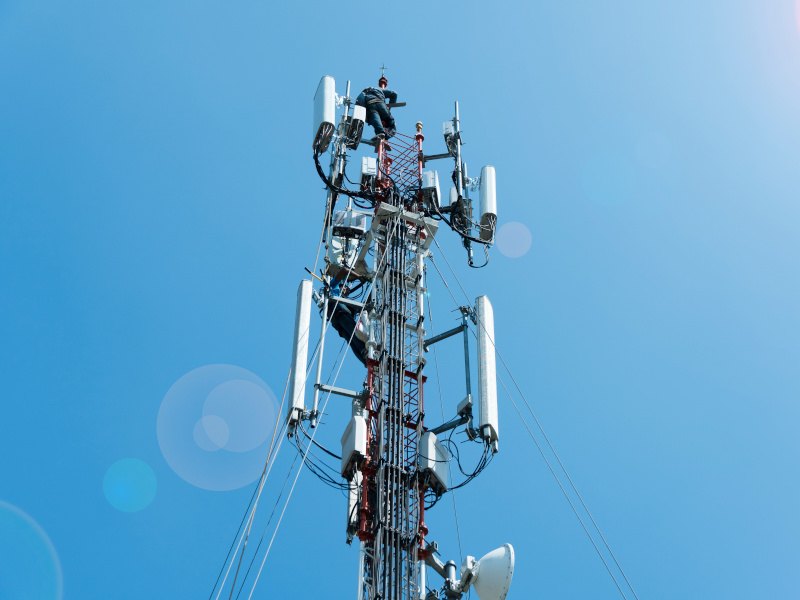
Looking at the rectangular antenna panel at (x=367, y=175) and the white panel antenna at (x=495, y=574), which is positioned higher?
the rectangular antenna panel at (x=367, y=175)

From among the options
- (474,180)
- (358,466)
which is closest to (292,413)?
(358,466)

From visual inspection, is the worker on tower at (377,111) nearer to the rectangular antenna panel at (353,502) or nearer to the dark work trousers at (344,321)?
the dark work trousers at (344,321)

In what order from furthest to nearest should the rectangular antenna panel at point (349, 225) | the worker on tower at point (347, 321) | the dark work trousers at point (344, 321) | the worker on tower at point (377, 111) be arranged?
1. the worker on tower at point (377, 111)
2. the rectangular antenna panel at point (349, 225)
3. the dark work trousers at point (344, 321)
4. the worker on tower at point (347, 321)

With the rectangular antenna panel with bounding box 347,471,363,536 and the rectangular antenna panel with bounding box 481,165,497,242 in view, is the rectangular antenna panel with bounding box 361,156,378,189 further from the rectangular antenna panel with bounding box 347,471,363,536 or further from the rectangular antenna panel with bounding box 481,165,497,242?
the rectangular antenna panel with bounding box 347,471,363,536

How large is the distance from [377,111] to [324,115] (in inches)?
125

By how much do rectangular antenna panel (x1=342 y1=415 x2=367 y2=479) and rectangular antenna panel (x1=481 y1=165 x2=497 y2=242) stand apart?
305 inches

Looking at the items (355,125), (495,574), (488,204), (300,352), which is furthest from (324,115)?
(495,574)

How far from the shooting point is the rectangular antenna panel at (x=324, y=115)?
30.3 metres

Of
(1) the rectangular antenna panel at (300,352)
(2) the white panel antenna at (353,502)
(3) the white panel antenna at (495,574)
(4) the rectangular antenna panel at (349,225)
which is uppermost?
(4) the rectangular antenna panel at (349,225)

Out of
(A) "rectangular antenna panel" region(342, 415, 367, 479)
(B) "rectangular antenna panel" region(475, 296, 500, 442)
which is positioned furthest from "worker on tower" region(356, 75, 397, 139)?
(A) "rectangular antenna panel" region(342, 415, 367, 479)

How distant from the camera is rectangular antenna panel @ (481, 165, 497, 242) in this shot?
31141 millimetres

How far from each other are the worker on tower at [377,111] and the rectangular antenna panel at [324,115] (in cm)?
219

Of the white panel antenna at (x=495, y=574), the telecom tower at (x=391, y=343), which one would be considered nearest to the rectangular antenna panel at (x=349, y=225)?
the telecom tower at (x=391, y=343)

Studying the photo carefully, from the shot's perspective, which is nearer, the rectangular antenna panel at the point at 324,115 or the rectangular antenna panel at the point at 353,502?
the rectangular antenna panel at the point at 353,502
